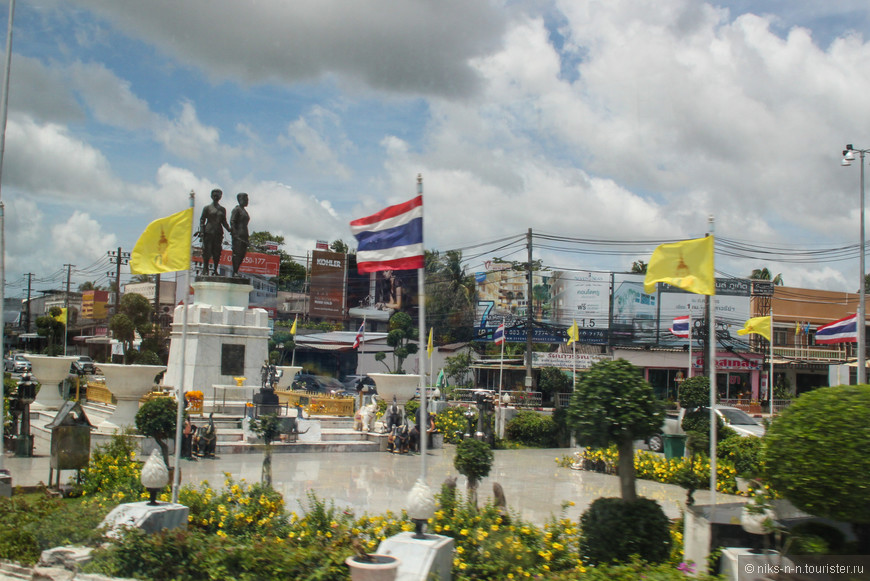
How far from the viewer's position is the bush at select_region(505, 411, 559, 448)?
23.9 m

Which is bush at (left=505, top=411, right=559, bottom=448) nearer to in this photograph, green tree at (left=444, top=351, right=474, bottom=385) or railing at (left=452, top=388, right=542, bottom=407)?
railing at (left=452, top=388, right=542, bottom=407)

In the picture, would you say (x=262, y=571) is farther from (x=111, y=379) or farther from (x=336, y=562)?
(x=111, y=379)

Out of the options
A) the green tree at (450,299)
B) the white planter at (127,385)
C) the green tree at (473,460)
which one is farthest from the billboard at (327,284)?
the green tree at (473,460)

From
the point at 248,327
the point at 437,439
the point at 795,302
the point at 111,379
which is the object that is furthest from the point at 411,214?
the point at 795,302

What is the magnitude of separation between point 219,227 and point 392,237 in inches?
668

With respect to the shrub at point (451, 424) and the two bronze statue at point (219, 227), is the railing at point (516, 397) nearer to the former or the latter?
the shrub at point (451, 424)

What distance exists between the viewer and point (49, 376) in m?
22.5

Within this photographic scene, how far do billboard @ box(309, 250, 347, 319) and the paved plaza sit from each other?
43.5m

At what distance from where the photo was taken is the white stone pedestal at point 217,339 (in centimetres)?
2228

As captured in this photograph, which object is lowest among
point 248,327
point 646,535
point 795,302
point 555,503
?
point 555,503

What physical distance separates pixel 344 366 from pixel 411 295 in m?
9.73

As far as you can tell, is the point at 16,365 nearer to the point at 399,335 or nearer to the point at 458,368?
the point at 399,335

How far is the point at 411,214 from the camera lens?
826cm

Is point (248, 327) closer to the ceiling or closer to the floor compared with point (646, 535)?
closer to the ceiling
